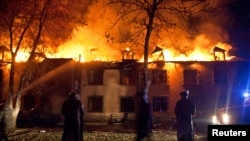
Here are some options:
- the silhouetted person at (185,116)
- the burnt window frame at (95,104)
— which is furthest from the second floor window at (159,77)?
the silhouetted person at (185,116)

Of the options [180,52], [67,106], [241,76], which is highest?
[180,52]

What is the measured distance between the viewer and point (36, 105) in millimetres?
37562

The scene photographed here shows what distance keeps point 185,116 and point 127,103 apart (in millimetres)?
25846

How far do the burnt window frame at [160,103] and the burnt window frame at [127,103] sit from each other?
7.32 ft

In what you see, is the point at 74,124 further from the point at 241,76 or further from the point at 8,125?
the point at 241,76

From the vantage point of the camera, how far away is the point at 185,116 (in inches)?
440

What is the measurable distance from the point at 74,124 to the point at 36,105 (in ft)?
89.8

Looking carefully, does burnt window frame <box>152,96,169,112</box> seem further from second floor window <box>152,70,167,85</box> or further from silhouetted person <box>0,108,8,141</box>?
silhouetted person <box>0,108,8,141</box>

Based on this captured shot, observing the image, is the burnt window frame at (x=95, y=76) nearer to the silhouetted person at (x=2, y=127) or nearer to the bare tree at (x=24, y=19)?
the bare tree at (x=24, y=19)

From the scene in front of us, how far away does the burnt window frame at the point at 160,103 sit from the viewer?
36.3 metres

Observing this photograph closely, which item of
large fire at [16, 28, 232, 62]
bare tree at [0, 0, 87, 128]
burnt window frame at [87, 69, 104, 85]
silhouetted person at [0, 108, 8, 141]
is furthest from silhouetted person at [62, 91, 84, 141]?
large fire at [16, 28, 232, 62]

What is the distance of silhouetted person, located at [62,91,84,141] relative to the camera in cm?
1123

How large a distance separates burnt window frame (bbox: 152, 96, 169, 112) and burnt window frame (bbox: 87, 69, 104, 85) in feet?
20.0

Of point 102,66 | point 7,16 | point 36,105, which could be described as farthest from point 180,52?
point 7,16
